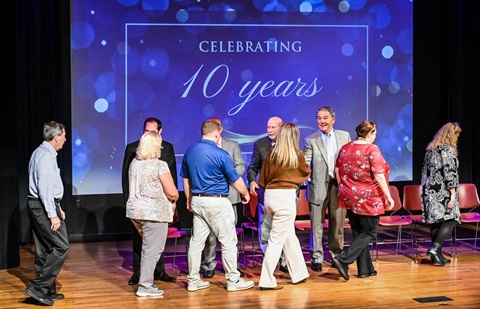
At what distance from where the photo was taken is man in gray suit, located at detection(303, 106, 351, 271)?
8391 millimetres

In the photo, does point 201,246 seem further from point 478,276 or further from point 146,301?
point 478,276

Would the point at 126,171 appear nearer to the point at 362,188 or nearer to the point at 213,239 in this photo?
the point at 213,239

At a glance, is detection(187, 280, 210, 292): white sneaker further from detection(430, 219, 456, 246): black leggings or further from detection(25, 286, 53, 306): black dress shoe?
detection(430, 219, 456, 246): black leggings

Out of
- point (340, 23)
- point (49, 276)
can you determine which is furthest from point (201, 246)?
point (340, 23)

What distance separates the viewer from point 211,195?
7340mm

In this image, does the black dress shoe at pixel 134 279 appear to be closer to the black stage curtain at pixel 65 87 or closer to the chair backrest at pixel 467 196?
the black stage curtain at pixel 65 87

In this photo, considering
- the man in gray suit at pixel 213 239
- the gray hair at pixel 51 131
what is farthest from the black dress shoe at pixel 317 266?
the gray hair at pixel 51 131

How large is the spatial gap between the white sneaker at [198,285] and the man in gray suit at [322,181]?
132 centimetres

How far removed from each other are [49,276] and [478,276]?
4174mm

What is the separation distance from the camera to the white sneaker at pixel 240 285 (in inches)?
297

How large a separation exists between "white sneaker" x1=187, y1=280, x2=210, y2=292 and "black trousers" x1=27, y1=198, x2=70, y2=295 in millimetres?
1201

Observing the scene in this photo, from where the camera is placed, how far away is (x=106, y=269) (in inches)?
344

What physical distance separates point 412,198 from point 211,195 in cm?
321

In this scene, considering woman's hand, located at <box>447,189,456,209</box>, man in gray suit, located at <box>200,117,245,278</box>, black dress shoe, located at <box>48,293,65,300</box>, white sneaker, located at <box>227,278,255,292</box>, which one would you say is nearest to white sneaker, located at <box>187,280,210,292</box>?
white sneaker, located at <box>227,278,255,292</box>
